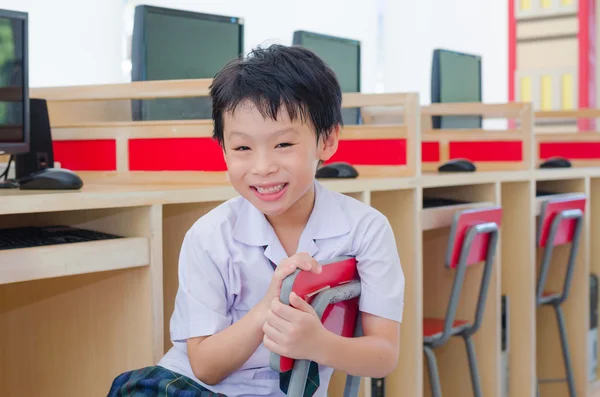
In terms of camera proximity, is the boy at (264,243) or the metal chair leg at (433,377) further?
the metal chair leg at (433,377)

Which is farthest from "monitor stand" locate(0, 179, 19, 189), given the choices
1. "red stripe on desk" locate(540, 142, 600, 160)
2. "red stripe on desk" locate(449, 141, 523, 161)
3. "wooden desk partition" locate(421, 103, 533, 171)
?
"red stripe on desk" locate(540, 142, 600, 160)

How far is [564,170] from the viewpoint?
9.53ft

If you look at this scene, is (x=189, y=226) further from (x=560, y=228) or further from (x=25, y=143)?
(x=560, y=228)

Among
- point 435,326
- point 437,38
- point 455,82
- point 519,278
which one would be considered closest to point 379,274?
point 435,326

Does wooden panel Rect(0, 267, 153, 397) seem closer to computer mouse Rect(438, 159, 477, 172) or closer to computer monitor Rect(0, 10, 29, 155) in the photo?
computer monitor Rect(0, 10, 29, 155)

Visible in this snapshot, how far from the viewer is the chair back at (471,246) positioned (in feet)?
7.14

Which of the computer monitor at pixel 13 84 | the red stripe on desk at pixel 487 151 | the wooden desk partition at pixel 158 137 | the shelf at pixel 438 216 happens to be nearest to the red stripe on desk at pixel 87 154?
the wooden desk partition at pixel 158 137

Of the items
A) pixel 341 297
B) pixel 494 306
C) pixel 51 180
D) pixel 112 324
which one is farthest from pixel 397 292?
pixel 494 306

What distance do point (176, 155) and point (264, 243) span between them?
67cm

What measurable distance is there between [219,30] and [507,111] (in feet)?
3.24

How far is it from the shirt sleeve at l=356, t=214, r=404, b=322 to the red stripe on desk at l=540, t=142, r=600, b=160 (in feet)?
8.64

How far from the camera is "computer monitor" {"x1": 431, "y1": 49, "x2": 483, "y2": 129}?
11.0 ft

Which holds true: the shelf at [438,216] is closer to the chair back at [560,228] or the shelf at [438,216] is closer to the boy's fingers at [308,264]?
the chair back at [560,228]

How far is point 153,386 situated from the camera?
1.20 meters
